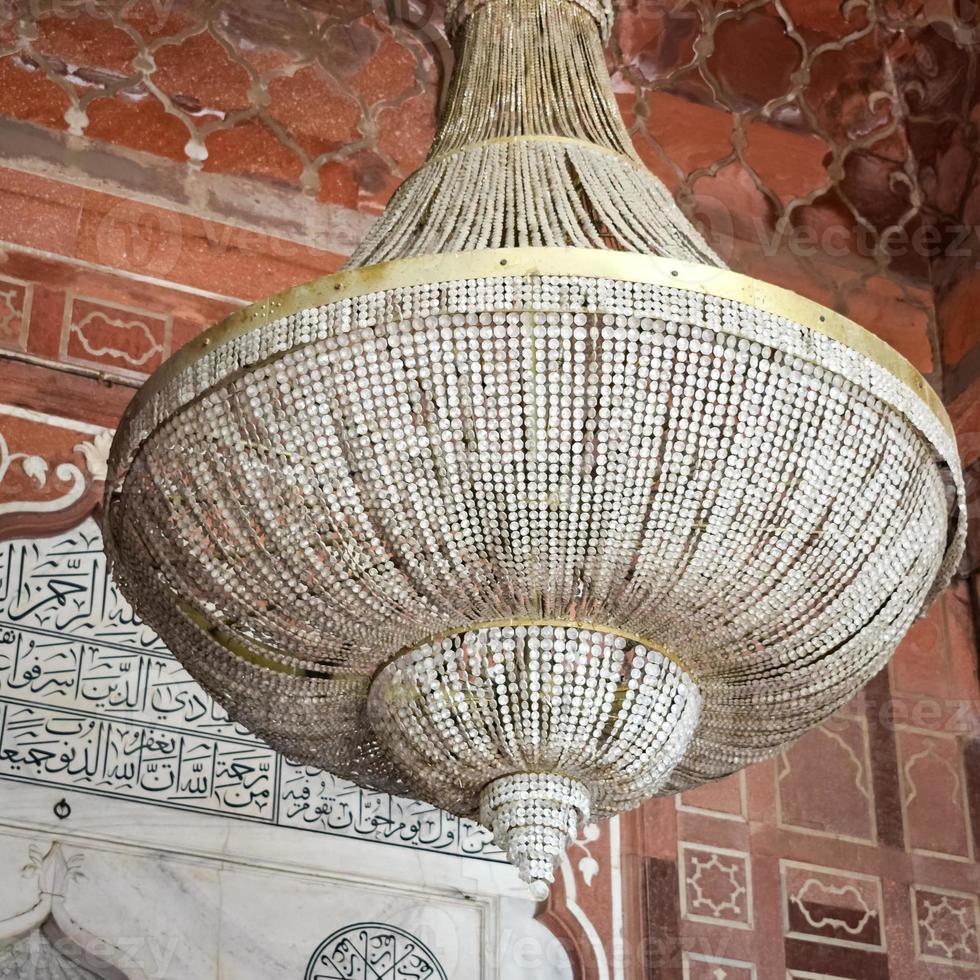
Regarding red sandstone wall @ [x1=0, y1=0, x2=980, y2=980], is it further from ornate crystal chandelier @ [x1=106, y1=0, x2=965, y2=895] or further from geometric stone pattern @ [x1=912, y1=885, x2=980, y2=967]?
ornate crystal chandelier @ [x1=106, y1=0, x2=965, y2=895]

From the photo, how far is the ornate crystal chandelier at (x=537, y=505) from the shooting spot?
1598 mm

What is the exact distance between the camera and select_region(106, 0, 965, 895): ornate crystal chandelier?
1598 mm

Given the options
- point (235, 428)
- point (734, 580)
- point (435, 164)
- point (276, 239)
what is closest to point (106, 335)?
point (276, 239)

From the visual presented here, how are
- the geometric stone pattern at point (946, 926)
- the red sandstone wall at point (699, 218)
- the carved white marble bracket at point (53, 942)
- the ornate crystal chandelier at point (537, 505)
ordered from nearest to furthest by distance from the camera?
the ornate crystal chandelier at point (537, 505), the carved white marble bracket at point (53, 942), the red sandstone wall at point (699, 218), the geometric stone pattern at point (946, 926)

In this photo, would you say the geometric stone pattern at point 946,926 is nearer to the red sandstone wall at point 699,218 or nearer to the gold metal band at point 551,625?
the red sandstone wall at point 699,218

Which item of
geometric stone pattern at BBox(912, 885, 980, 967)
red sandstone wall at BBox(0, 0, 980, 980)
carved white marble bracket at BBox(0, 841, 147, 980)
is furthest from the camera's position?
geometric stone pattern at BBox(912, 885, 980, 967)

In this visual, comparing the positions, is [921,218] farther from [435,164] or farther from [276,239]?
[435,164]

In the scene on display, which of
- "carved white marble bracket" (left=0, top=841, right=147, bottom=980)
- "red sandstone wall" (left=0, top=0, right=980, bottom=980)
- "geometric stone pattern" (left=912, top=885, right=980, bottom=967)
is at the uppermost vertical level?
"red sandstone wall" (left=0, top=0, right=980, bottom=980)

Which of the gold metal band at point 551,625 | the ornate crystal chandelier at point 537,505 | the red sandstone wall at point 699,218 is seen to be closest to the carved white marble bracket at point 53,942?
the red sandstone wall at point 699,218

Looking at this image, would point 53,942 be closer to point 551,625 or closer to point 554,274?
point 551,625

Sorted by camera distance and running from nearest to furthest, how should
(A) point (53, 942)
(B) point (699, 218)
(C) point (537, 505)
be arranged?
(C) point (537, 505) → (A) point (53, 942) → (B) point (699, 218)

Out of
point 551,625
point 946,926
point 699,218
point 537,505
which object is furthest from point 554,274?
point 699,218

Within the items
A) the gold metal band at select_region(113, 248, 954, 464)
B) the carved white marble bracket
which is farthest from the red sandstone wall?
the gold metal band at select_region(113, 248, 954, 464)

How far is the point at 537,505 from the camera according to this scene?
5.26 feet
